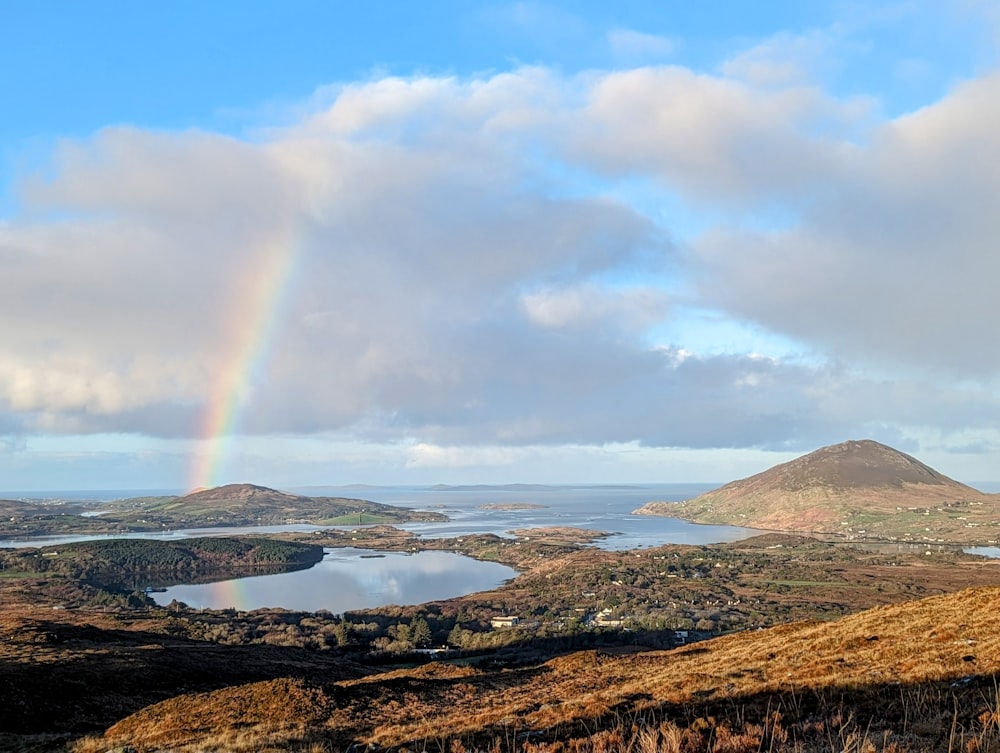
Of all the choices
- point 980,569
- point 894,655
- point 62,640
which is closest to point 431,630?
point 62,640

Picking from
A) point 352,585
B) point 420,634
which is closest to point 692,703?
point 420,634

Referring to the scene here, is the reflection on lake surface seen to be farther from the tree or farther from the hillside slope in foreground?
the hillside slope in foreground

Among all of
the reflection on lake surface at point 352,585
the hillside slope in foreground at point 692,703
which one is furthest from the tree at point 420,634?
the hillside slope in foreground at point 692,703

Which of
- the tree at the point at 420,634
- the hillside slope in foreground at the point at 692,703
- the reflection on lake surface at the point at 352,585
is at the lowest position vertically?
the reflection on lake surface at the point at 352,585

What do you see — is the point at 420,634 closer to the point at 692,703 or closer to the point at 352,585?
the point at 692,703

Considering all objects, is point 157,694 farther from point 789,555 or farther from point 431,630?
point 789,555

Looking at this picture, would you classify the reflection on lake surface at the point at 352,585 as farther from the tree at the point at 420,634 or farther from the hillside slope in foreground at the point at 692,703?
the hillside slope in foreground at the point at 692,703

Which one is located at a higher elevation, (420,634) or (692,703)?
(692,703)
